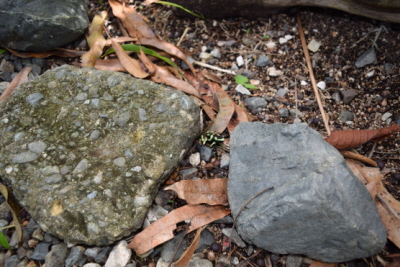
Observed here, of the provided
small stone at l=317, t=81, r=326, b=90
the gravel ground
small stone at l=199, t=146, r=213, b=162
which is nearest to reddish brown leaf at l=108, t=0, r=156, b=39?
the gravel ground

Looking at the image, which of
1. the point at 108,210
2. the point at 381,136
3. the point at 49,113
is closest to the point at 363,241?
the point at 381,136

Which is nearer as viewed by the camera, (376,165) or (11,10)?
(376,165)

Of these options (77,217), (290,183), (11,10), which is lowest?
(77,217)

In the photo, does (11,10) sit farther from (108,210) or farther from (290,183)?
(290,183)

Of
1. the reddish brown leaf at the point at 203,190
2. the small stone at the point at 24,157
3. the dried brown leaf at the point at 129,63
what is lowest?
the reddish brown leaf at the point at 203,190

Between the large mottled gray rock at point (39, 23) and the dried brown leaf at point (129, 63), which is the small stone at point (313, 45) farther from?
the large mottled gray rock at point (39, 23)

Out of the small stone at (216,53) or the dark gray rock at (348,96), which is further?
the small stone at (216,53)

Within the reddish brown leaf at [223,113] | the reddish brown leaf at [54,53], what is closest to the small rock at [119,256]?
the reddish brown leaf at [223,113]

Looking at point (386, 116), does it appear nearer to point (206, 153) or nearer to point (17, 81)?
point (206, 153)
